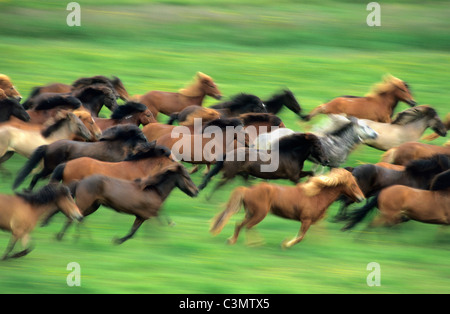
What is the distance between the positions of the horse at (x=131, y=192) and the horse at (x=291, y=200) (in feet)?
1.52

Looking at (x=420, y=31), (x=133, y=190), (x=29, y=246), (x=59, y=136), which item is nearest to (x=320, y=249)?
(x=133, y=190)

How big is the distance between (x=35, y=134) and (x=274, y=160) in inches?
115

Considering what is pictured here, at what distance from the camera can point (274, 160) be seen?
9680 mm

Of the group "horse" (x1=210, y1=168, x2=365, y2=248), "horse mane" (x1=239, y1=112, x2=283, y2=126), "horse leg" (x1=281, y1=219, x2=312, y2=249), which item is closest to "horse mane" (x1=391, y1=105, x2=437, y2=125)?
"horse mane" (x1=239, y1=112, x2=283, y2=126)

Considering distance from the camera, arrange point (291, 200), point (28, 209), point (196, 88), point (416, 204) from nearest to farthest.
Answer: point (28, 209), point (291, 200), point (416, 204), point (196, 88)

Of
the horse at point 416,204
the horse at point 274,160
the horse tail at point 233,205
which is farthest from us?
the horse at point 274,160

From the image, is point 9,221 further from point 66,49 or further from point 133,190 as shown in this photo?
point 66,49

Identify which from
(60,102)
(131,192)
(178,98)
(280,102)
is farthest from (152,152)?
(178,98)

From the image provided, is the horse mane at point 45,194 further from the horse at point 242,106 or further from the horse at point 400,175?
the horse at point 242,106

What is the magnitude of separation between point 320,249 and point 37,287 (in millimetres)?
2906

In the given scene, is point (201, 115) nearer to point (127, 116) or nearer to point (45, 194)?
point (127, 116)

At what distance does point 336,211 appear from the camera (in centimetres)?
978

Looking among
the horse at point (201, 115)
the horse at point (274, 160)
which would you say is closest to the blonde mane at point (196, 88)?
the horse at point (201, 115)

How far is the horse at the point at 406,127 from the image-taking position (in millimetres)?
11531
